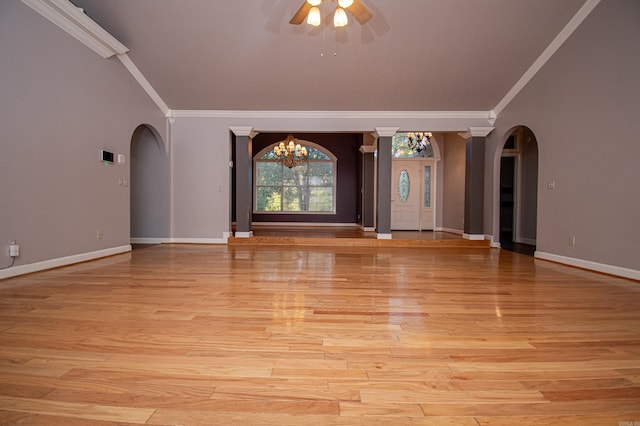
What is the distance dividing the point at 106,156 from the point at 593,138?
7.02 meters

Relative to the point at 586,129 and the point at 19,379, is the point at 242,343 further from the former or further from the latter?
the point at 586,129

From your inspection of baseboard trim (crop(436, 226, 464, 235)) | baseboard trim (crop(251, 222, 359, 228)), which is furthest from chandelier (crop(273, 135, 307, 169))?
baseboard trim (crop(436, 226, 464, 235))

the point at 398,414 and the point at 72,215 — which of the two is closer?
the point at 398,414

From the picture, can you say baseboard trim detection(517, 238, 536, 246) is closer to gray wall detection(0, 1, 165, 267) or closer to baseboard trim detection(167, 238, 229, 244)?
baseboard trim detection(167, 238, 229, 244)

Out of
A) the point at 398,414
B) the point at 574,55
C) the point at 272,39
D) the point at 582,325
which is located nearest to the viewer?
the point at 398,414

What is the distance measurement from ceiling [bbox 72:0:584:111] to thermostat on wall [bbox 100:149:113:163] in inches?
67.3

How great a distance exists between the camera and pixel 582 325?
2.21m

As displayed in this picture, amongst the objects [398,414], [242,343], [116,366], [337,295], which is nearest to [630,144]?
[337,295]

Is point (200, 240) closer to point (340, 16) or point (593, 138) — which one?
point (340, 16)

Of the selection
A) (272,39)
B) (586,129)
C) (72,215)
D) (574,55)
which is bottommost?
(72,215)

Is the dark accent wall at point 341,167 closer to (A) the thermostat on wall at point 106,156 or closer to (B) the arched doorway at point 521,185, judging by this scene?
(B) the arched doorway at point 521,185

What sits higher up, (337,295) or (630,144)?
(630,144)

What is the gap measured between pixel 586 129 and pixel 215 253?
19.3 feet

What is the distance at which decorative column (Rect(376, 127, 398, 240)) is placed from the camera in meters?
6.96
